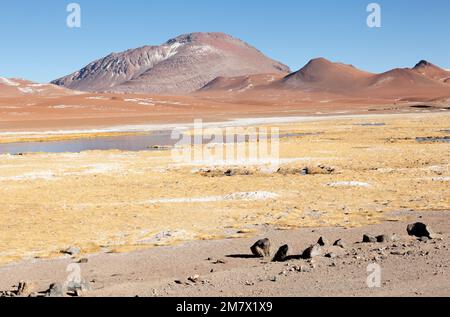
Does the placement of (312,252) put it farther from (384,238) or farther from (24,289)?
(24,289)

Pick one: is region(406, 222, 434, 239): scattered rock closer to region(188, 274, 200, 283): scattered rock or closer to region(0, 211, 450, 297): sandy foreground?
region(0, 211, 450, 297): sandy foreground

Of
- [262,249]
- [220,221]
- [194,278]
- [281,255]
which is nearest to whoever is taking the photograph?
[194,278]

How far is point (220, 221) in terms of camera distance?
17.2 m

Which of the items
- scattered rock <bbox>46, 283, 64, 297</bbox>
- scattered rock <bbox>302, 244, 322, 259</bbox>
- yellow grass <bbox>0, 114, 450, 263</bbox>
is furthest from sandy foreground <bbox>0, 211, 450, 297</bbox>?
yellow grass <bbox>0, 114, 450, 263</bbox>

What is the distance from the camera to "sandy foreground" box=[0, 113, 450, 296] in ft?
35.9

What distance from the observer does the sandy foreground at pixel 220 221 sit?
10.9 m

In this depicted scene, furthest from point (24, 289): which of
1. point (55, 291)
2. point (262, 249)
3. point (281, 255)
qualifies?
point (281, 255)

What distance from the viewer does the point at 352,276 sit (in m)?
10.8

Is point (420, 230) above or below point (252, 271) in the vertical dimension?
above

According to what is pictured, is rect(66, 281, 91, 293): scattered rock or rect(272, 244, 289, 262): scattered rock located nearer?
rect(66, 281, 91, 293): scattered rock

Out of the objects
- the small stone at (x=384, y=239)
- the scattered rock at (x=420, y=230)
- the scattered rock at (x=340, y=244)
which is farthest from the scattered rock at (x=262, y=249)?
the scattered rock at (x=420, y=230)
